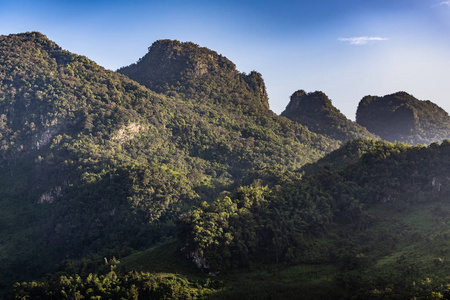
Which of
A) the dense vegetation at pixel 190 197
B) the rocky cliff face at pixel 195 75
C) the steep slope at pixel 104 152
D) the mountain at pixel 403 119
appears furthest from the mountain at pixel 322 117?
the rocky cliff face at pixel 195 75

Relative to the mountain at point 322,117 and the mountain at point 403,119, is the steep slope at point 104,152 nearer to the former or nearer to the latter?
the mountain at point 322,117

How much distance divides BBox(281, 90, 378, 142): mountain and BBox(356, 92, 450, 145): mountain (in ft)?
36.5

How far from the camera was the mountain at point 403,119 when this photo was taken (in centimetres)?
13675

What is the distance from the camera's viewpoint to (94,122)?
86.4 metres

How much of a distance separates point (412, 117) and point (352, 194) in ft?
310

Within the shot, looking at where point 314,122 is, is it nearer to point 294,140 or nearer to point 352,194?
point 294,140

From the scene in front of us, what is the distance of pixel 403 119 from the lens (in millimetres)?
139000

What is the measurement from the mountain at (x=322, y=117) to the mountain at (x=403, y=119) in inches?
438

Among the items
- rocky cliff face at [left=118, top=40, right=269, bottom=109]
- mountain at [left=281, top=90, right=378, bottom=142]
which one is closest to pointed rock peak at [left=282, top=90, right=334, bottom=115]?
mountain at [left=281, top=90, right=378, bottom=142]

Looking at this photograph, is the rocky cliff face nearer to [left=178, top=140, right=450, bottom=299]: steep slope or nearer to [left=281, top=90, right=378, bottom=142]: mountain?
[left=281, top=90, right=378, bottom=142]: mountain

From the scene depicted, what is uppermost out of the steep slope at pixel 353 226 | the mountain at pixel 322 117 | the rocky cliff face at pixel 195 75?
the rocky cliff face at pixel 195 75

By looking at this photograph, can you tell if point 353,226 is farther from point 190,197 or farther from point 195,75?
point 195,75

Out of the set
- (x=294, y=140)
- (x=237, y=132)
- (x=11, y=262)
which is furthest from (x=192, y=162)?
(x=11, y=262)

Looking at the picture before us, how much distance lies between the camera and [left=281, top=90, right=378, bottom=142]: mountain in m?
127
